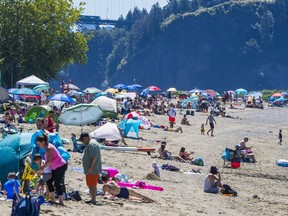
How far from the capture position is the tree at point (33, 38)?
137ft

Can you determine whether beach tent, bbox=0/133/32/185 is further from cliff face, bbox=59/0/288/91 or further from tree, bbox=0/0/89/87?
cliff face, bbox=59/0/288/91

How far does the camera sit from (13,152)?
1222cm

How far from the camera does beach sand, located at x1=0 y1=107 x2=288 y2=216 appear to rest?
37.4 feet

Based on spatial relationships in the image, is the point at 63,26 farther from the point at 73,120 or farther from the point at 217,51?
the point at 217,51

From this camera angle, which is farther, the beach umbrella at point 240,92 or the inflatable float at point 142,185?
the beach umbrella at point 240,92

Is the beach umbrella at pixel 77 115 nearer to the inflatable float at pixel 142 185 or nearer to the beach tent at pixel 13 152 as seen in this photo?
the inflatable float at pixel 142 185

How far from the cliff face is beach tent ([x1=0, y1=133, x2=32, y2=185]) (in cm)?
15379

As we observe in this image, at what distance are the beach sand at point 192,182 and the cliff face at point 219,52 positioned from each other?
132977 mm

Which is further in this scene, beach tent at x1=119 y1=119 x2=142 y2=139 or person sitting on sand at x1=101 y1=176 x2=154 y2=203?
beach tent at x1=119 y1=119 x2=142 y2=139

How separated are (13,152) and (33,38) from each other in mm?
30024

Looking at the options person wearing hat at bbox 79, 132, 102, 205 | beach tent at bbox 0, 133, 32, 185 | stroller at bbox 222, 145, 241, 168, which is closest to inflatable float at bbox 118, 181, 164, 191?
beach tent at bbox 0, 133, 32, 185

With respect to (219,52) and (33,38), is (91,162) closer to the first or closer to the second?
(33,38)

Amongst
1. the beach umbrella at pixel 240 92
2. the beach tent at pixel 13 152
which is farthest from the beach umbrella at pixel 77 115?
the beach umbrella at pixel 240 92

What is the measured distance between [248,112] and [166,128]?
88.1 ft
